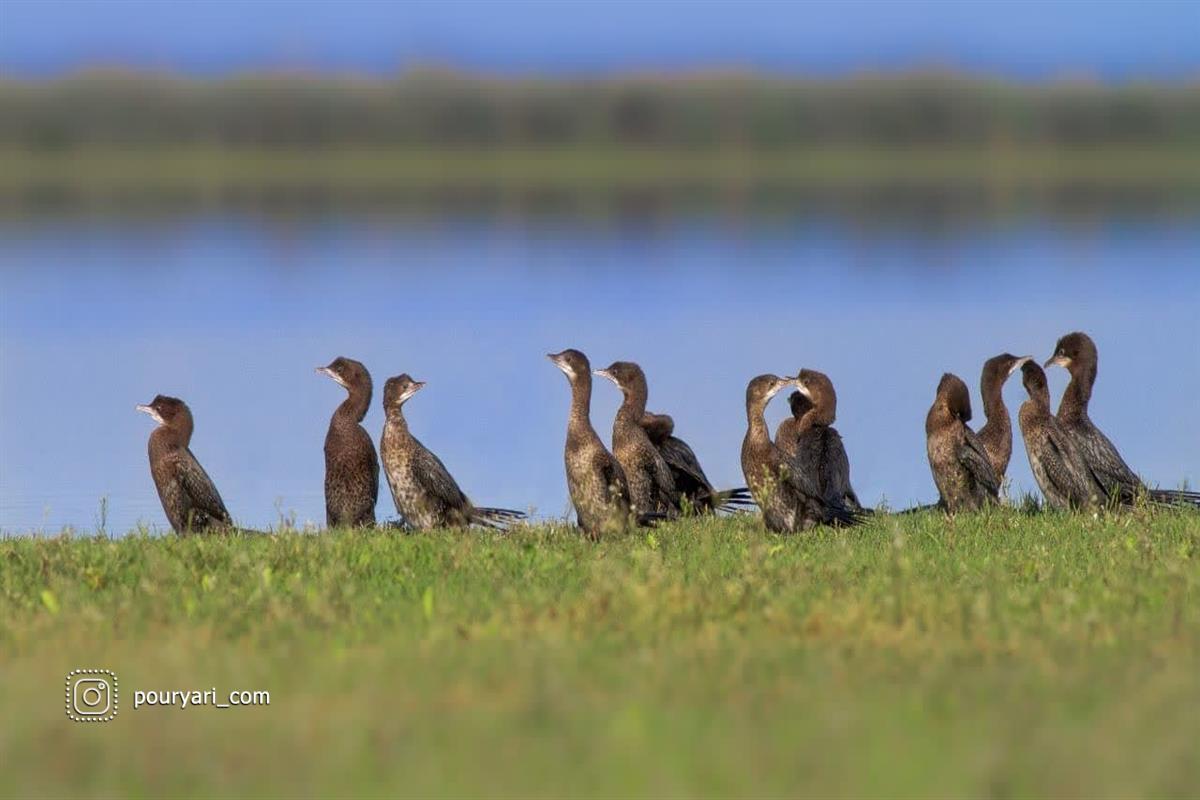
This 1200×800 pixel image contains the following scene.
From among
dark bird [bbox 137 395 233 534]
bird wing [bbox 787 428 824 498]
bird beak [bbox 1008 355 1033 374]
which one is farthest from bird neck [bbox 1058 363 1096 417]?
dark bird [bbox 137 395 233 534]

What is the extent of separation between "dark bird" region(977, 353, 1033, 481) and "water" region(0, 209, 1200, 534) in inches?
63.1

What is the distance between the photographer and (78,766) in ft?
23.5

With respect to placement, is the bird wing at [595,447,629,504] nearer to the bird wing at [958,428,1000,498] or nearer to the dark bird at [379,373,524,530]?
the dark bird at [379,373,524,530]

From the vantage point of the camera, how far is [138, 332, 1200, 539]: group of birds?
13883 mm

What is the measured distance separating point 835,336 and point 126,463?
15.8 metres

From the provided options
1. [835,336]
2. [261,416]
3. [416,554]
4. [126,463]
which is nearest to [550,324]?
[835,336]

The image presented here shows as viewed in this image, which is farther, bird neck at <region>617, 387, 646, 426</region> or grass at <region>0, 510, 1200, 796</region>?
bird neck at <region>617, 387, 646, 426</region>

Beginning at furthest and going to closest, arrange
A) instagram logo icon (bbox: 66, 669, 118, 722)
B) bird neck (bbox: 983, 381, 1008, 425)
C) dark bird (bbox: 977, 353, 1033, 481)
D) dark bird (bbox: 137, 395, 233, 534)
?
bird neck (bbox: 983, 381, 1008, 425) < dark bird (bbox: 977, 353, 1033, 481) < dark bird (bbox: 137, 395, 233, 534) < instagram logo icon (bbox: 66, 669, 118, 722)

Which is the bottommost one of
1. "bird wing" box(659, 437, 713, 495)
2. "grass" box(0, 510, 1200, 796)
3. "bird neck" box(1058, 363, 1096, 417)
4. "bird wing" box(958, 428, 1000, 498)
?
"grass" box(0, 510, 1200, 796)

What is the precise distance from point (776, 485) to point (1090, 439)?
9.88 feet

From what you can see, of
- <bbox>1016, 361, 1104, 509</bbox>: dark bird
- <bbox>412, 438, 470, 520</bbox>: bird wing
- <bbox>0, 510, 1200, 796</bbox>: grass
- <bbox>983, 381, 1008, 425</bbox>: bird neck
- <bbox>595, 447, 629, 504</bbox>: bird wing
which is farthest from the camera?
<bbox>983, 381, 1008, 425</bbox>: bird neck

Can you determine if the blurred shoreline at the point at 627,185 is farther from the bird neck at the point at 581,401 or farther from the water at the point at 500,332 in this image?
the bird neck at the point at 581,401

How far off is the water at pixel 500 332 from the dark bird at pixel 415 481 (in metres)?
0.99

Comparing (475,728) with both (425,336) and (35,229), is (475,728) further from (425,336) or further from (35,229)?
(35,229)
